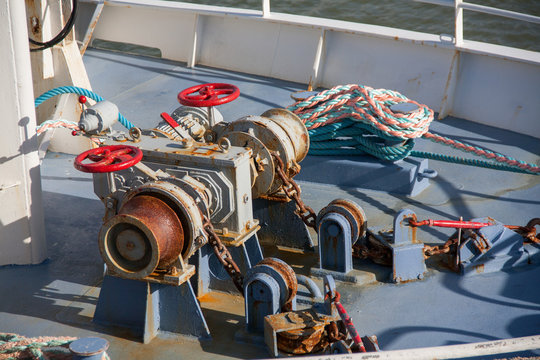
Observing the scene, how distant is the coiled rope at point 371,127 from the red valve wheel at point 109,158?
1727mm

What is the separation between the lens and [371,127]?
4875mm

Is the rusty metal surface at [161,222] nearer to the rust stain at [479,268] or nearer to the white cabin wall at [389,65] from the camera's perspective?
the rust stain at [479,268]

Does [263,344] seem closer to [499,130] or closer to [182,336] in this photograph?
[182,336]

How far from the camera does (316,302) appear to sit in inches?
147

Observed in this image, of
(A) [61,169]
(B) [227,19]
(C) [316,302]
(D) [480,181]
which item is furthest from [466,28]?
(C) [316,302]

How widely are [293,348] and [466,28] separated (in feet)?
32.3

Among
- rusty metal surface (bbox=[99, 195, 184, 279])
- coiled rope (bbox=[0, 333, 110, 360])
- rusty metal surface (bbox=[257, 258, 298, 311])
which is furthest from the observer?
rusty metal surface (bbox=[257, 258, 298, 311])

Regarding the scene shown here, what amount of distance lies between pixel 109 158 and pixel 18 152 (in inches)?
36.8

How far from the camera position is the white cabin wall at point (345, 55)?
18.6ft

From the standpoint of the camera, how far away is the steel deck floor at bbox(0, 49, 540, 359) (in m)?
3.58

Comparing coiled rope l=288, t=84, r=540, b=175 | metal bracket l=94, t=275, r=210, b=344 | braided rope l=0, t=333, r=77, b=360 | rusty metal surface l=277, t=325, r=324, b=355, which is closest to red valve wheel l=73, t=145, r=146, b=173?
metal bracket l=94, t=275, r=210, b=344

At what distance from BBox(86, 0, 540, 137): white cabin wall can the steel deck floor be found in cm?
25

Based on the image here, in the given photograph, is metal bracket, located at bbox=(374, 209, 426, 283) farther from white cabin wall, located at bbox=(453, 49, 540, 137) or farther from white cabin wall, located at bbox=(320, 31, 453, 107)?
white cabin wall, located at bbox=(320, 31, 453, 107)

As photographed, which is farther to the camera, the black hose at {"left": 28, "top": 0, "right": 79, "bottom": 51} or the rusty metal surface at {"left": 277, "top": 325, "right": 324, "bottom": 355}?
the black hose at {"left": 28, "top": 0, "right": 79, "bottom": 51}
